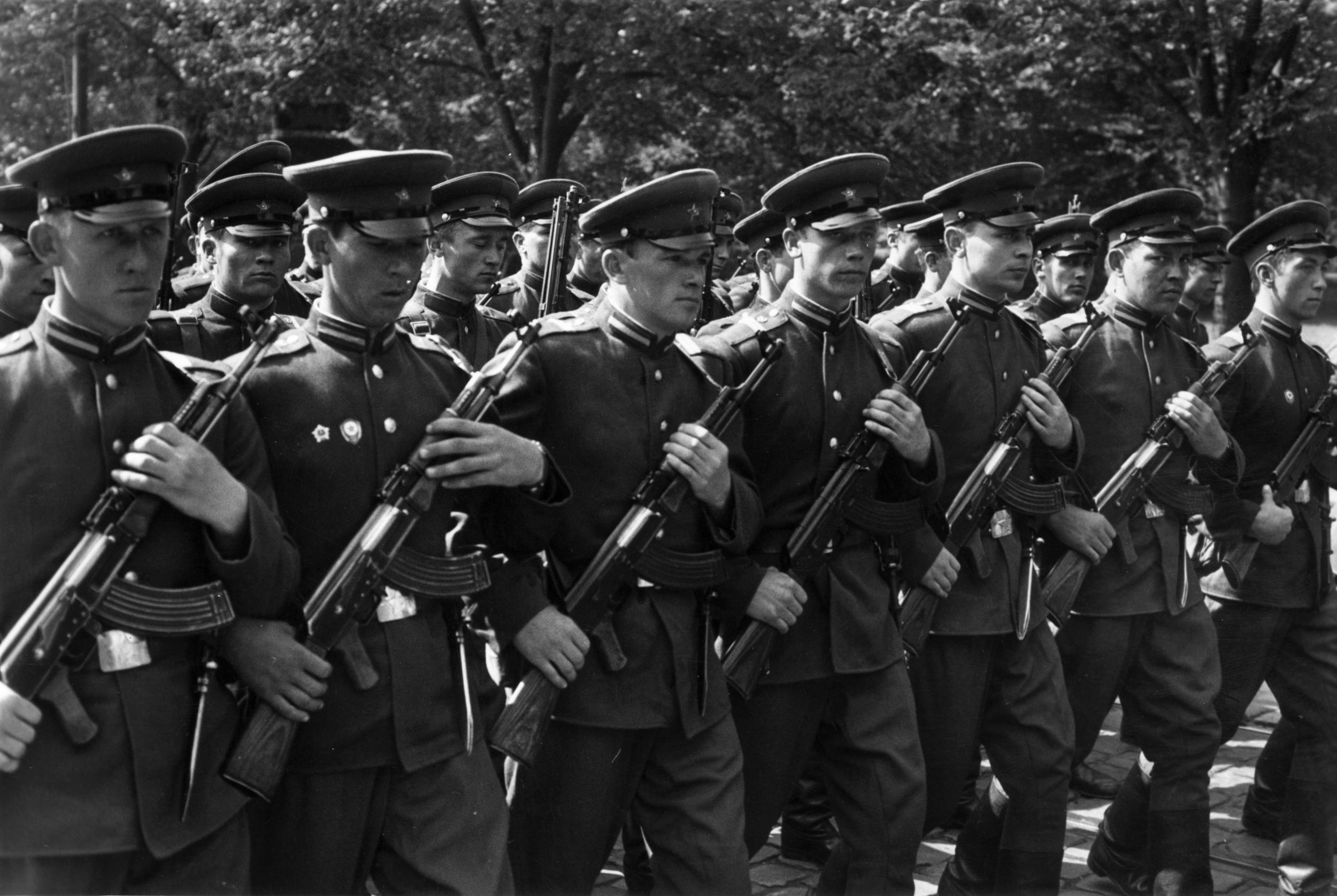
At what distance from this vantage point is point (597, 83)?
1866 centimetres

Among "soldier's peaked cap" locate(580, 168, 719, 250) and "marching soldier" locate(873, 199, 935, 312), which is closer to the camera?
"soldier's peaked cap" locate(580, 168, 719, 250)

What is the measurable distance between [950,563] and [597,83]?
14070 millimetres

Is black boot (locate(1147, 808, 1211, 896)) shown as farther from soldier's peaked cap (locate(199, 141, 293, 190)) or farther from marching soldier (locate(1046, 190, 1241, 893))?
soldier's peaked cap (locate(199, 141, 293, 190))

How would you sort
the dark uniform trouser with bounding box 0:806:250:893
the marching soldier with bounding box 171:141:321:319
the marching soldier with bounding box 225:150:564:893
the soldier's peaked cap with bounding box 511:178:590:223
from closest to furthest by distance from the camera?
the dark uniform trouser with bounding box 0:806:250:893, the marching soldier with bounding box 225:150:564:893, the marching soldier with bounding box 171:141:321:319, the soldier's peaked cap with bounding box 511:178:590:223

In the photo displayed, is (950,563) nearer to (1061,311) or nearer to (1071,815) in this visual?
(1071,815)

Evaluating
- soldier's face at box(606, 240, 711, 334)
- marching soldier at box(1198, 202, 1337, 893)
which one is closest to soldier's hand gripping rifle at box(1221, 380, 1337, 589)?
marching soldier at box(1198, 202, 1337, 893)

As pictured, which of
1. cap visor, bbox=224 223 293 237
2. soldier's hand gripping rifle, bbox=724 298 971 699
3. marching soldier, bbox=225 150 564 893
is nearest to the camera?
marching soldier, bbox=225 150 564 893

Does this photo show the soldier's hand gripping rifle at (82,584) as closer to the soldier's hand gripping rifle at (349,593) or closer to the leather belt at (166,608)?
the leather belt at (166,608)

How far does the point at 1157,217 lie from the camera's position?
6.26m

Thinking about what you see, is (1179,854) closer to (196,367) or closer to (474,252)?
(474,252)

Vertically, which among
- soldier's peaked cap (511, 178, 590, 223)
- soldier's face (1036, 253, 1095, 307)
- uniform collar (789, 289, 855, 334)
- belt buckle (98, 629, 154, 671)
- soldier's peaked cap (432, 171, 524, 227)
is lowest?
soldier's face (1036, 253, 1095, 307)

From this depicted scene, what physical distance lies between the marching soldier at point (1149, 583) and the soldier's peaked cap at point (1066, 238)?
219 centimetres

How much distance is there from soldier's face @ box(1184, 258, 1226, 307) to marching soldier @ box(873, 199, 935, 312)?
1.51 meters

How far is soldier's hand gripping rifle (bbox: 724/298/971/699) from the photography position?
489cm
